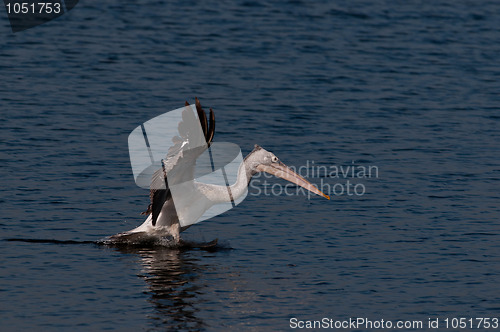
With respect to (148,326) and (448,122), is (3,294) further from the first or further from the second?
(448,122)

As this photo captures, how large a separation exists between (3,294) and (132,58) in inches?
598

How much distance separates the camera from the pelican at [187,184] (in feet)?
40.5

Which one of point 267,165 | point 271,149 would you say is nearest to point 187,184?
point 267,165

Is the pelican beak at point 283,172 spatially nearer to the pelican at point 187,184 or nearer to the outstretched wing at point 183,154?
the pelican at point 187,184

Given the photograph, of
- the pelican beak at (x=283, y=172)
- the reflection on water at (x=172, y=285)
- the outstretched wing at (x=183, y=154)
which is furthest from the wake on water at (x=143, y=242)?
the pelican beak at (x=283, y=172)

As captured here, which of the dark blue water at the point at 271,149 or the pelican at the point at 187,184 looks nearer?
the dark blue water at the point at 271,149

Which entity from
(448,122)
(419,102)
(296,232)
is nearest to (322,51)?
(419,102)

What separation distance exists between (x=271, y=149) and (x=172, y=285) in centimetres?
694

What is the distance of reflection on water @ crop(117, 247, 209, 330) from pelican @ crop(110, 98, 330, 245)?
0.36 metres

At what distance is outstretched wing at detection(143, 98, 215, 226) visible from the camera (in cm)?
1222

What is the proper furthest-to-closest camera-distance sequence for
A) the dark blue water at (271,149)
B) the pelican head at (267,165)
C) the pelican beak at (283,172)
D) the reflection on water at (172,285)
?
the pelican beak at (283,172), the pelican head at (267,165), the dark blue water at (271,149), the reflection on water at (172,285)

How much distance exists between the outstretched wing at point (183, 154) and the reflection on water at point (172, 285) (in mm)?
606

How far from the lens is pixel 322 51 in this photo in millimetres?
27312

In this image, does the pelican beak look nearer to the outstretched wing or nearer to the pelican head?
the pelican head
